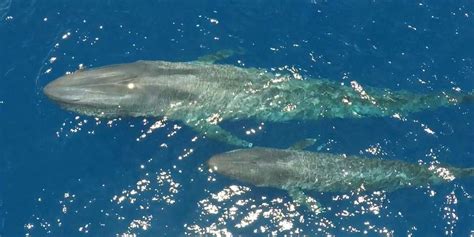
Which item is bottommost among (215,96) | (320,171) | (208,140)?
(320,171)

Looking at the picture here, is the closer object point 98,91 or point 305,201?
point 305,201

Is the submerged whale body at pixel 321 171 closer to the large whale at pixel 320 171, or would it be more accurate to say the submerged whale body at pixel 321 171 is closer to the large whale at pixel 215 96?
the large whale at pixel 320 171

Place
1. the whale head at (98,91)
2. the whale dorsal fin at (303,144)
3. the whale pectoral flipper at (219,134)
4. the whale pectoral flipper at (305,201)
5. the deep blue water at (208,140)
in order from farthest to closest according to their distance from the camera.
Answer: the whale pectoral flipper at (219,134), the whale dorsal fin at (303,144), the whale head at (98,91), the whale pectoral flipper at (305,201), the deep blue water at (208,140)

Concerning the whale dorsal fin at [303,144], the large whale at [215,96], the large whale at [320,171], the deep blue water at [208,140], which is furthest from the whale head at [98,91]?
the whale dorsal fin at [303,144]

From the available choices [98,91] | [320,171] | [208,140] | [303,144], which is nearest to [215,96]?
[208,140]

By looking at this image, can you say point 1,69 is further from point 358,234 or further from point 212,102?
point 358,234

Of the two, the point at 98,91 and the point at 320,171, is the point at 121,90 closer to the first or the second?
the point at 98,91

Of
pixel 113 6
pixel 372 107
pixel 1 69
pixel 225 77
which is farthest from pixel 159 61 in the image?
pixel 372 107
